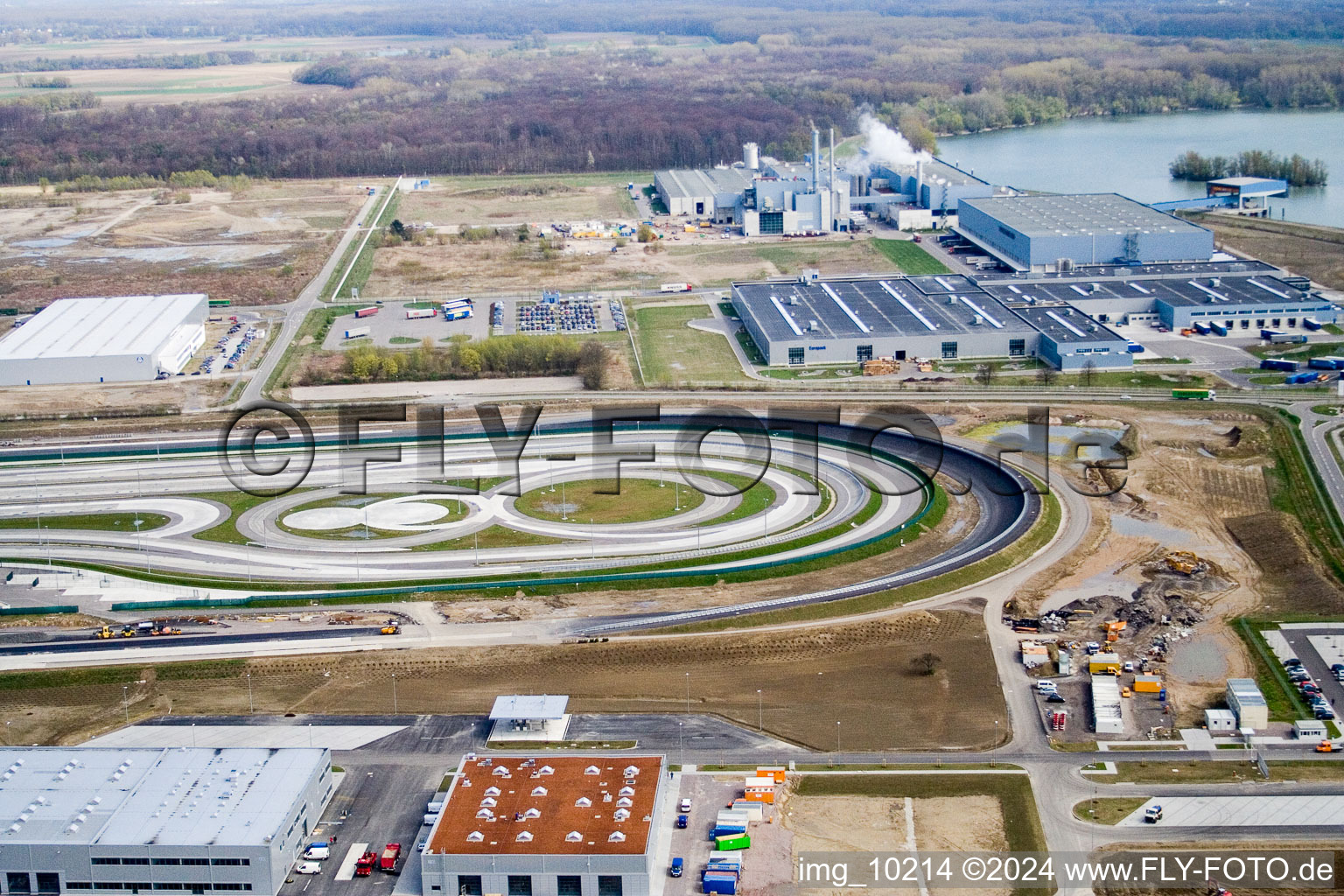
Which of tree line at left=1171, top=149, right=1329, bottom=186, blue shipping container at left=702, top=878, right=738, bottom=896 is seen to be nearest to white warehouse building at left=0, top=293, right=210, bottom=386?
blue shipping container at left=702, top=878, right=738, bottom=896

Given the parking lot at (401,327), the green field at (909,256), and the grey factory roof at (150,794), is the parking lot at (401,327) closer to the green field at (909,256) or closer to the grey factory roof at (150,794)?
the green field at (909,256)

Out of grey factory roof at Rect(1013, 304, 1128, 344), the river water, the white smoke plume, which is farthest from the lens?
the white smoke plume

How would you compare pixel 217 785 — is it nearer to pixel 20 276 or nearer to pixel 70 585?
pixel 70 585

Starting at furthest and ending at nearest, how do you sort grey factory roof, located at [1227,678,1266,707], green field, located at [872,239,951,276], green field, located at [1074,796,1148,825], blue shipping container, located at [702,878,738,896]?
green field, located at [872,239,951,276] < grey factory roof, located at [1227,678,1266,707] < green field, located at [1074,796,1148,825] < blue shipping container, located at [702,878,738,896]

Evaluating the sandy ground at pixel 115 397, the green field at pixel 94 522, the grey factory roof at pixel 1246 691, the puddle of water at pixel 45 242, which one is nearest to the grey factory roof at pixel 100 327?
the sandy ground at pixel 115 397

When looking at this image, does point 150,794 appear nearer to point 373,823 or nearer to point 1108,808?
point 373,823

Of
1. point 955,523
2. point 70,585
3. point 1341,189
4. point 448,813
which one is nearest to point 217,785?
point 448,813

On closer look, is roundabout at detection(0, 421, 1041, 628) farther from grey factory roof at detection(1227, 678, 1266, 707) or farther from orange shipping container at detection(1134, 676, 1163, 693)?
grey factory roof at detection(1227, 678, 1266, 707)
